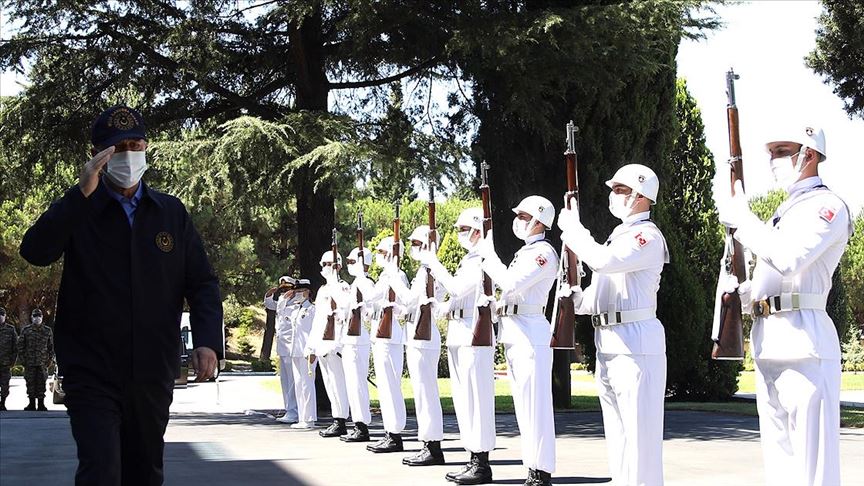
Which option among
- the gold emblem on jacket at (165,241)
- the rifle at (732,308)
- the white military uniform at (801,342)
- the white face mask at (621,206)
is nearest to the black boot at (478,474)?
the white face mask at (621,206)

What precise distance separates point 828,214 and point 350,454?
8060 mm

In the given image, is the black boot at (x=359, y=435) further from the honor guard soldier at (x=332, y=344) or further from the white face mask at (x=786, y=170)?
the white face mask at (x=786, y=170)

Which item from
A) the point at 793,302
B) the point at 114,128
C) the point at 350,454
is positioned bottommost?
the point at 350,454

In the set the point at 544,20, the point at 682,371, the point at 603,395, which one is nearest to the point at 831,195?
the point at 603,395

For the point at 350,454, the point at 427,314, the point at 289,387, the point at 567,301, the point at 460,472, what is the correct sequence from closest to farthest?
the point at 567,301
the point at 460,472
the point at 427,314
the point at 350,454
the point at 289,387

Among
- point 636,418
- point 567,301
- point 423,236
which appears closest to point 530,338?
point 567,301

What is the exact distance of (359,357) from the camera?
49.3ft

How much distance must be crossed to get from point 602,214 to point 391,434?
776 centimetres

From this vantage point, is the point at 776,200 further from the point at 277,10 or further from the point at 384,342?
the point at 384,342

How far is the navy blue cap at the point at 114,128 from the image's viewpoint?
5.45 m

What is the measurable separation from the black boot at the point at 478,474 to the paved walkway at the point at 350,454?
0.45 ft

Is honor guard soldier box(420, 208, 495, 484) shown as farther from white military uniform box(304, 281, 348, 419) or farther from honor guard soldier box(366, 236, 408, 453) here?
white military uniform box(304, 281, 348, 419)

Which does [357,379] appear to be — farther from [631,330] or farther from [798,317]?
[798,317]

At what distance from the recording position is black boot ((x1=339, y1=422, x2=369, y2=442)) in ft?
48.9
